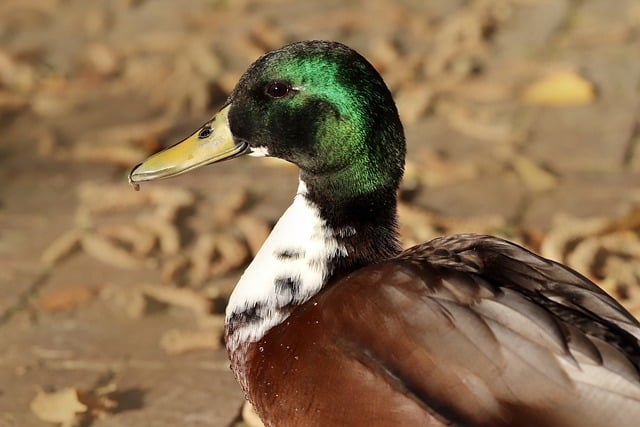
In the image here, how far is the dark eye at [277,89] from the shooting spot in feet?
9.71

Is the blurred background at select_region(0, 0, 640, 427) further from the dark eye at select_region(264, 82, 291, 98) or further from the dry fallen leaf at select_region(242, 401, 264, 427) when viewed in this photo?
the dark eye at select_region(264, 82, 291, 98)

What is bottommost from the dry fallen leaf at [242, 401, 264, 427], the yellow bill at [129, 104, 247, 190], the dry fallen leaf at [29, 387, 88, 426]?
the dry fallen leaf at [29, 387, 88, 426]

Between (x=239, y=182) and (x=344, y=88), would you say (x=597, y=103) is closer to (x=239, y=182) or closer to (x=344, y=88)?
(x=239, y=182)

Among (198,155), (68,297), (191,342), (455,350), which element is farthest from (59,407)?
(455,350)

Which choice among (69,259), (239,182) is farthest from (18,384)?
(239,182)

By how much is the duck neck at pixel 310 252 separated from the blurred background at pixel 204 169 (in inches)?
21.9

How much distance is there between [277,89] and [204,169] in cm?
222

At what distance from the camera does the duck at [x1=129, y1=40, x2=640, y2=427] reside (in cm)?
241

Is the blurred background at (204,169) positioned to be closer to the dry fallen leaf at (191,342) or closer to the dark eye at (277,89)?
the dry fallen leaf at (191,342)

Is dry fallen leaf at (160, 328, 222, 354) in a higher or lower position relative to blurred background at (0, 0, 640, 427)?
lower

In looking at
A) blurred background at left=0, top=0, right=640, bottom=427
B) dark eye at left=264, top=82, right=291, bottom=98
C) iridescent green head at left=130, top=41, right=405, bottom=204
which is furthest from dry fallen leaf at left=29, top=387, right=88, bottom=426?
dark eye at left=264, top=82, right=291, bottom=98

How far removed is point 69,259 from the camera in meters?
4.50

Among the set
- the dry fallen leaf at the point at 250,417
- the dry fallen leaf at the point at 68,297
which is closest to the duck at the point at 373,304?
the dry fallen leaf at the point at 250,417

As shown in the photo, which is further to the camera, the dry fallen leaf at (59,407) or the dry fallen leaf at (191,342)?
the dry fallen leaf at (191,342)
